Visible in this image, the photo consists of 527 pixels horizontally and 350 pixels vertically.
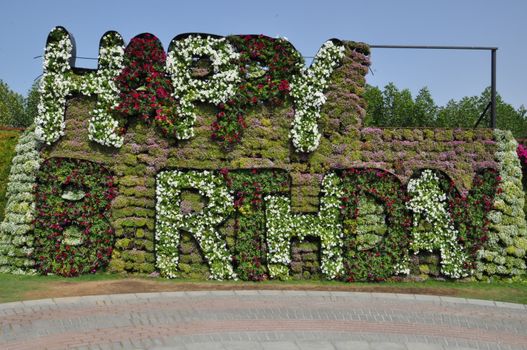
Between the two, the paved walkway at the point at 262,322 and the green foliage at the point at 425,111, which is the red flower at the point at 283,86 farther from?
the green foliage at the point at 425,111

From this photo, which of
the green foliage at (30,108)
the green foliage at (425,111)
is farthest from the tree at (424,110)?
the green foliage at (30,108)

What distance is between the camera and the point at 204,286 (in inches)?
441

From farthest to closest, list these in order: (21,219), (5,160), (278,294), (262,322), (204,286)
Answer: (5,160), (21,219), (204,286), (278,294), (262,322)

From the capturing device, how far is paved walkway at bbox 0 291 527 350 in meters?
7.46

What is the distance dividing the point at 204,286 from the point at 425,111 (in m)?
37.7

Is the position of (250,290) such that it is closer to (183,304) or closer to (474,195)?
(183,304)

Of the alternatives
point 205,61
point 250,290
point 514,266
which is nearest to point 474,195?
point 514,266

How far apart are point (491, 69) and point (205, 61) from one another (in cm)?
634

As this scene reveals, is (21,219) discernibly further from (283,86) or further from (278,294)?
(283,86)

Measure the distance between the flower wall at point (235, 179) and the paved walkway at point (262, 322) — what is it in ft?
6.40

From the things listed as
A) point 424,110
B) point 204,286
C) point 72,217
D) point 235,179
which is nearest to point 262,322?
point 204,286

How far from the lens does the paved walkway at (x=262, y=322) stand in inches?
294

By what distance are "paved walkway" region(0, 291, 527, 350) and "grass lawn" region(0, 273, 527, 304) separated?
0.99 metres

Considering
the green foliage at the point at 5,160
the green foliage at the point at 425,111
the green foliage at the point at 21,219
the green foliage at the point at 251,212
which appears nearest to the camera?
the green foliage at the point at 251,212
